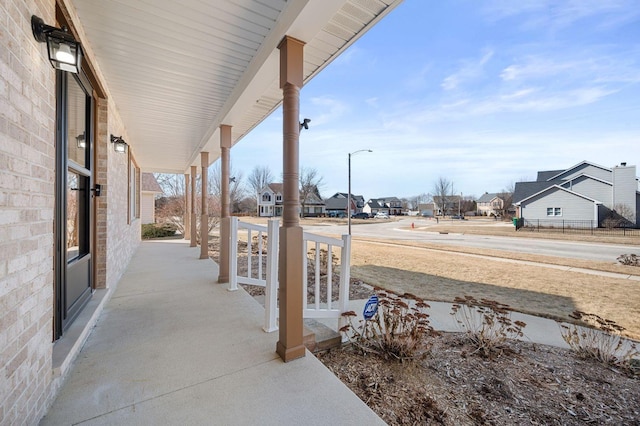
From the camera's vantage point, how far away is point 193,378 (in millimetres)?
2025

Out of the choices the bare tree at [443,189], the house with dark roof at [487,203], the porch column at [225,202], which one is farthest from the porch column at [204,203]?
the house with dark roof at [487,203]

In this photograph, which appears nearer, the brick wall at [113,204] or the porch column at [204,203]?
the brick wall at [113,204]

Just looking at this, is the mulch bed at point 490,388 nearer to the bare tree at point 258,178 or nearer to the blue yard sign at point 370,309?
the blue yard sign at point 370,309

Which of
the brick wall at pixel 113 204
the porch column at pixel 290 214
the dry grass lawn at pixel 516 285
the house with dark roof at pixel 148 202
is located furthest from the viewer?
the house with dark roof at pixel 148 202

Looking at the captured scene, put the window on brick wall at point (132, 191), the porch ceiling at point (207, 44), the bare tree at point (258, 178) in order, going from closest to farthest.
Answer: the porch ceiling at point (207, 44)
the window on brick wall at point (132, 191)
the bare tree at point (258, 178)

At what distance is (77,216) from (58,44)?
216 centimetres

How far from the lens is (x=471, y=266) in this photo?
300 inches

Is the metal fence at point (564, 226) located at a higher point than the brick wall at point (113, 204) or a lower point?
lower

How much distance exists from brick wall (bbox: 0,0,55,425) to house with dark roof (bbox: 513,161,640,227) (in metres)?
27.3

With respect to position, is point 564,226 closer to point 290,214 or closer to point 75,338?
point 290,214

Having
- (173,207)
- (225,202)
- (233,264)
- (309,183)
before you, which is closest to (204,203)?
(225,202)

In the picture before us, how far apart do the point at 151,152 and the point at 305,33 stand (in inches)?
274

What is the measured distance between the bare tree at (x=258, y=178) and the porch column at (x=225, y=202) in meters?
38.1

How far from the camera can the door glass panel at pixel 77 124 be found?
2.68 meters
